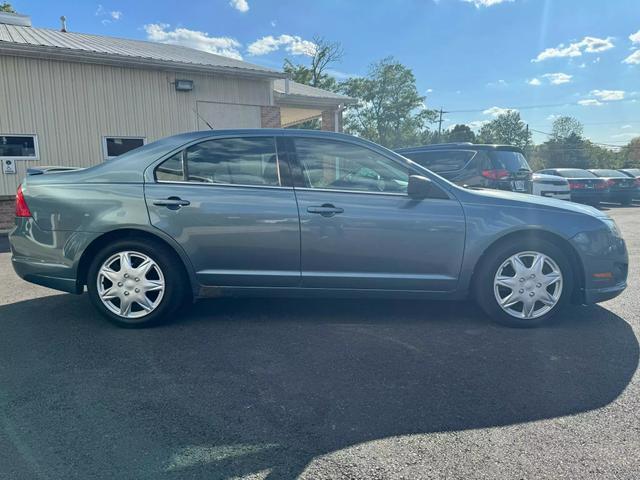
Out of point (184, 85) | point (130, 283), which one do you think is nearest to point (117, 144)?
point (184, 85)

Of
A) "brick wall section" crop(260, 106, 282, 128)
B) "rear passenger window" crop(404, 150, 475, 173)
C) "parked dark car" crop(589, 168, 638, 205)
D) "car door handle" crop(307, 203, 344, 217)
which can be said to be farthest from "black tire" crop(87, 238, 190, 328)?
"parked dark car" crop(589, 168, 638, 205)

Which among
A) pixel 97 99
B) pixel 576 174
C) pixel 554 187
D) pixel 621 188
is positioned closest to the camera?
pixel 97 99

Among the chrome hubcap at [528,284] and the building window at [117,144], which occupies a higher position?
the building window at [117,144]

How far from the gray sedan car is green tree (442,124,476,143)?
2593 inches

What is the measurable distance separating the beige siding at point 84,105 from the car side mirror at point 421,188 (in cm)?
888

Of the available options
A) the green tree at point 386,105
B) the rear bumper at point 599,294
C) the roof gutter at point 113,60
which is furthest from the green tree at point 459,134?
the rear bumper at point 599,294

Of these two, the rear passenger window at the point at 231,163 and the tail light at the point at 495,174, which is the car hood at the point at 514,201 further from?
the tail light at the point at 495,174

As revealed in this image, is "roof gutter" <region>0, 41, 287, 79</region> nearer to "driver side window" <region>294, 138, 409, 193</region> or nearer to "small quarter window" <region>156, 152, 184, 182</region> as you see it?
"small quarter window" <region>156, 152, 184, 182</region>

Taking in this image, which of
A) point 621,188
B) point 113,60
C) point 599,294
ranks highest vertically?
point 113,60

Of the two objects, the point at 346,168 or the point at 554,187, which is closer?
the point at 346,168

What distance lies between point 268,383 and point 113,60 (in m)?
9.67

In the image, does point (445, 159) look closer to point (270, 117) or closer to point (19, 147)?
point (270, 117)

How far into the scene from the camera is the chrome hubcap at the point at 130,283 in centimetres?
360

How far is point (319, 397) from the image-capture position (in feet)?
8.48
